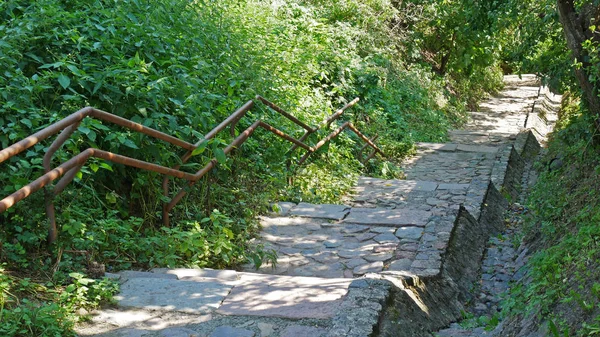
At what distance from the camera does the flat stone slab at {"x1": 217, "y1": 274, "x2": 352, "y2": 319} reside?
12.5ft

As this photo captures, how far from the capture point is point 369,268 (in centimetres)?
555

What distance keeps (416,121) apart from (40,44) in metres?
9.85

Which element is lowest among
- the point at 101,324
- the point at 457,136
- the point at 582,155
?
the point at 457,136

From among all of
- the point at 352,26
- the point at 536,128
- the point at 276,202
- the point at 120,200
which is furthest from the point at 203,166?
the point at 536,128

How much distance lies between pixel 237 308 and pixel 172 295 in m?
0.45

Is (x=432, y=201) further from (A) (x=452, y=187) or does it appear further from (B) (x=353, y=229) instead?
(B) (x=353, y=229)

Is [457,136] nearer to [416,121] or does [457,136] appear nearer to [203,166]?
[416,121]

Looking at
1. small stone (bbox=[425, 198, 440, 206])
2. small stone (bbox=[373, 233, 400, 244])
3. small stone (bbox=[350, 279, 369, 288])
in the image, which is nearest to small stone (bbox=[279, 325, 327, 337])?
small stone (bbox=[350, 279, 369, 288])

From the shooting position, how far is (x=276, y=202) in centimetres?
728

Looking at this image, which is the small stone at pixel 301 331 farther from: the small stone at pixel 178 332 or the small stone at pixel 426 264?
the small stone at pixel 426 264

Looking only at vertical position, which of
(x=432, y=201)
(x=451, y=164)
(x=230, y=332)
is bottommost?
(x=451, y=164)

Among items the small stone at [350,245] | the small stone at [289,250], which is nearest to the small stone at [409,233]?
the small stone at [350,245]

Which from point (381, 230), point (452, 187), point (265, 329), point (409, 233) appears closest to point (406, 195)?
point (452, 187)

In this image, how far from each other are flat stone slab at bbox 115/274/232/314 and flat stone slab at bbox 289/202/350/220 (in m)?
2.74
